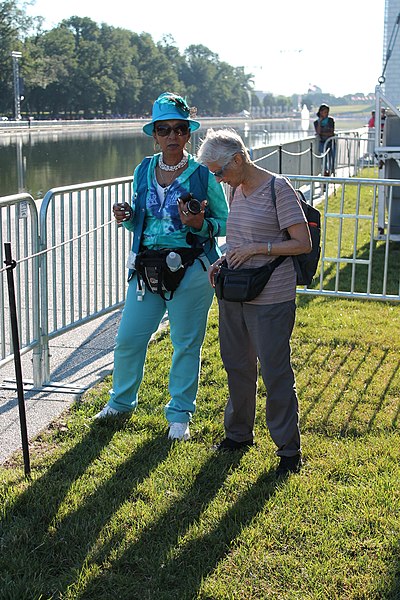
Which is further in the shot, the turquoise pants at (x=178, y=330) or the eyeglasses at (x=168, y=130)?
the turquoise pants at (x=178, y=330)

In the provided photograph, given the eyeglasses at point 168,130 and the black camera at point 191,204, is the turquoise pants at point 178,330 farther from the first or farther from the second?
the eyeglasses at point 168,130

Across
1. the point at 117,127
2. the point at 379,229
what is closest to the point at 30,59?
the point at 117,127

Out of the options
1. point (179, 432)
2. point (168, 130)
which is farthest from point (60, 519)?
point (168, 130)

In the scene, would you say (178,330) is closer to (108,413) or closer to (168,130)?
(108,413)

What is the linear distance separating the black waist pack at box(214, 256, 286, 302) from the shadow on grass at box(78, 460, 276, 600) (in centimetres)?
93

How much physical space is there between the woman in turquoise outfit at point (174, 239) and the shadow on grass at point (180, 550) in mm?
787

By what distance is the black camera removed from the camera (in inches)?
177

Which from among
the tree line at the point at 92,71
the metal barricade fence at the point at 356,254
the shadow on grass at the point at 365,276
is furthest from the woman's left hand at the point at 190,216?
the tree line at the point at 92,71

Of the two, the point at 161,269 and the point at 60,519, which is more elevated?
the point at 161,269

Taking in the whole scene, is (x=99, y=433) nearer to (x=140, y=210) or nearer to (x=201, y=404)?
(x=201, y=404)

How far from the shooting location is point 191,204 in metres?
4.49

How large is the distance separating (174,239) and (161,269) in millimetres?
197

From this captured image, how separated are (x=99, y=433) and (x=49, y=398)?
771 millimetres

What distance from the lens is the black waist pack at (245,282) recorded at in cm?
423
